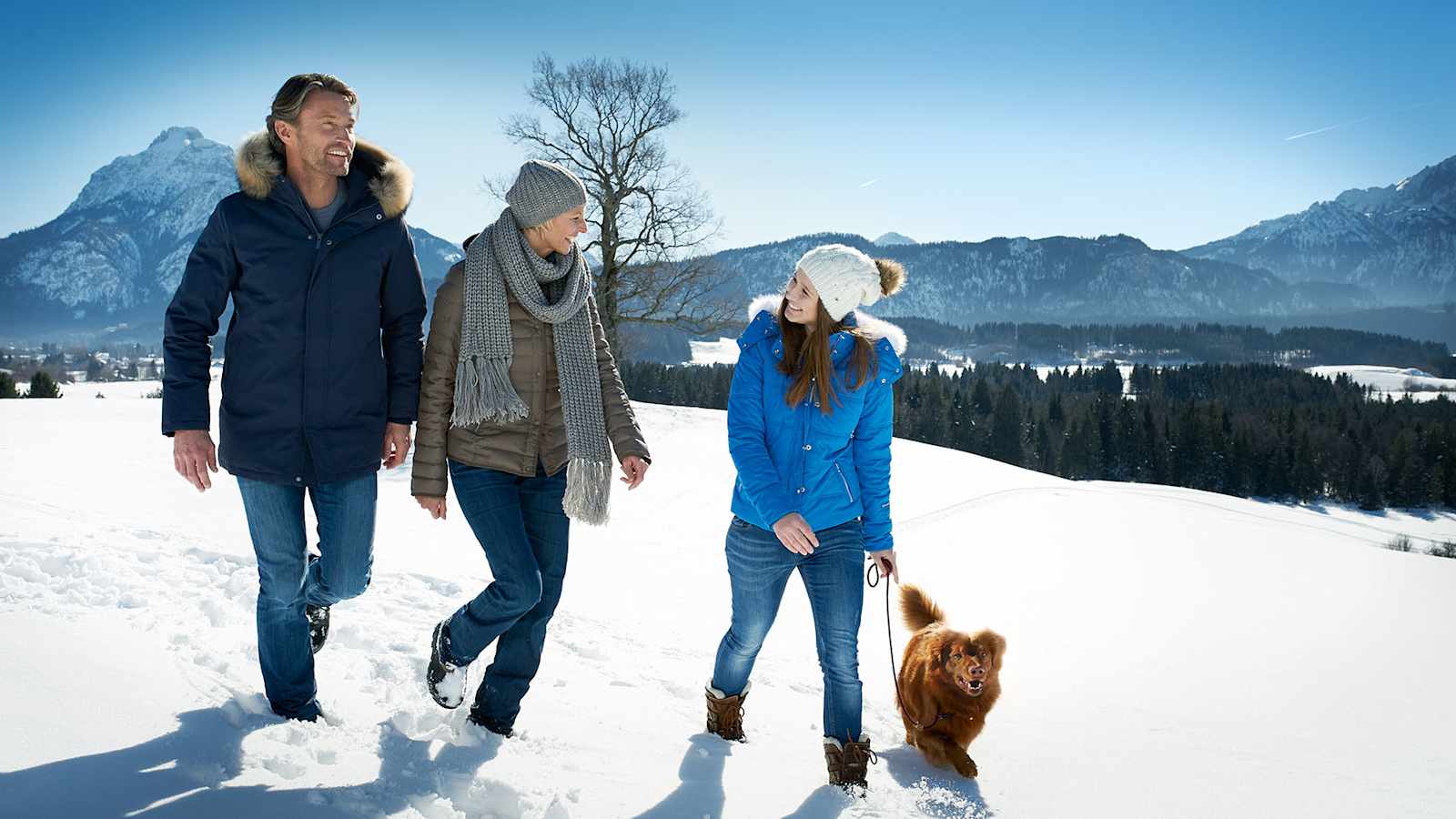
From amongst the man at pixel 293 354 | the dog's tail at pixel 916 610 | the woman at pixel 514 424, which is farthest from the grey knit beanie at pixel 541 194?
the dog's tail at pixel 916 610

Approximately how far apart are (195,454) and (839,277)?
244cm

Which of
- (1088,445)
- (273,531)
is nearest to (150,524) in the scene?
(273,531)

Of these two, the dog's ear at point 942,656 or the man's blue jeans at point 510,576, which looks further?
the dog's ear at point 942,656

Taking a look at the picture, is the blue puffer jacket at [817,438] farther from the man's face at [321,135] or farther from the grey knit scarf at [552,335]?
the man's face at [321,135]

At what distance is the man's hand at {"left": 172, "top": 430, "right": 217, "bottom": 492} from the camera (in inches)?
110

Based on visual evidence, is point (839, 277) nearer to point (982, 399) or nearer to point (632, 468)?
point (632, 468)

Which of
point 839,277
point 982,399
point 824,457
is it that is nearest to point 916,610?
point 824,457

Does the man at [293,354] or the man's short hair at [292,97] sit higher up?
the man's short hair at [292,97]

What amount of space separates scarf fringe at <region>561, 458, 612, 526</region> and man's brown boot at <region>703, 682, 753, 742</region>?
994mm

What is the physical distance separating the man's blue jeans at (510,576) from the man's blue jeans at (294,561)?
402 millimetres

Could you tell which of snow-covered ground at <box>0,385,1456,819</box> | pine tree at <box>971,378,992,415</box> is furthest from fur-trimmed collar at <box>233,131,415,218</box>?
pine tree at <box>971,378,992,415</box>

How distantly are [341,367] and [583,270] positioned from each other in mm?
1000

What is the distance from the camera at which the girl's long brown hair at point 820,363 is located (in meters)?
3.16

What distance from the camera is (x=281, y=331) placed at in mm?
2844
